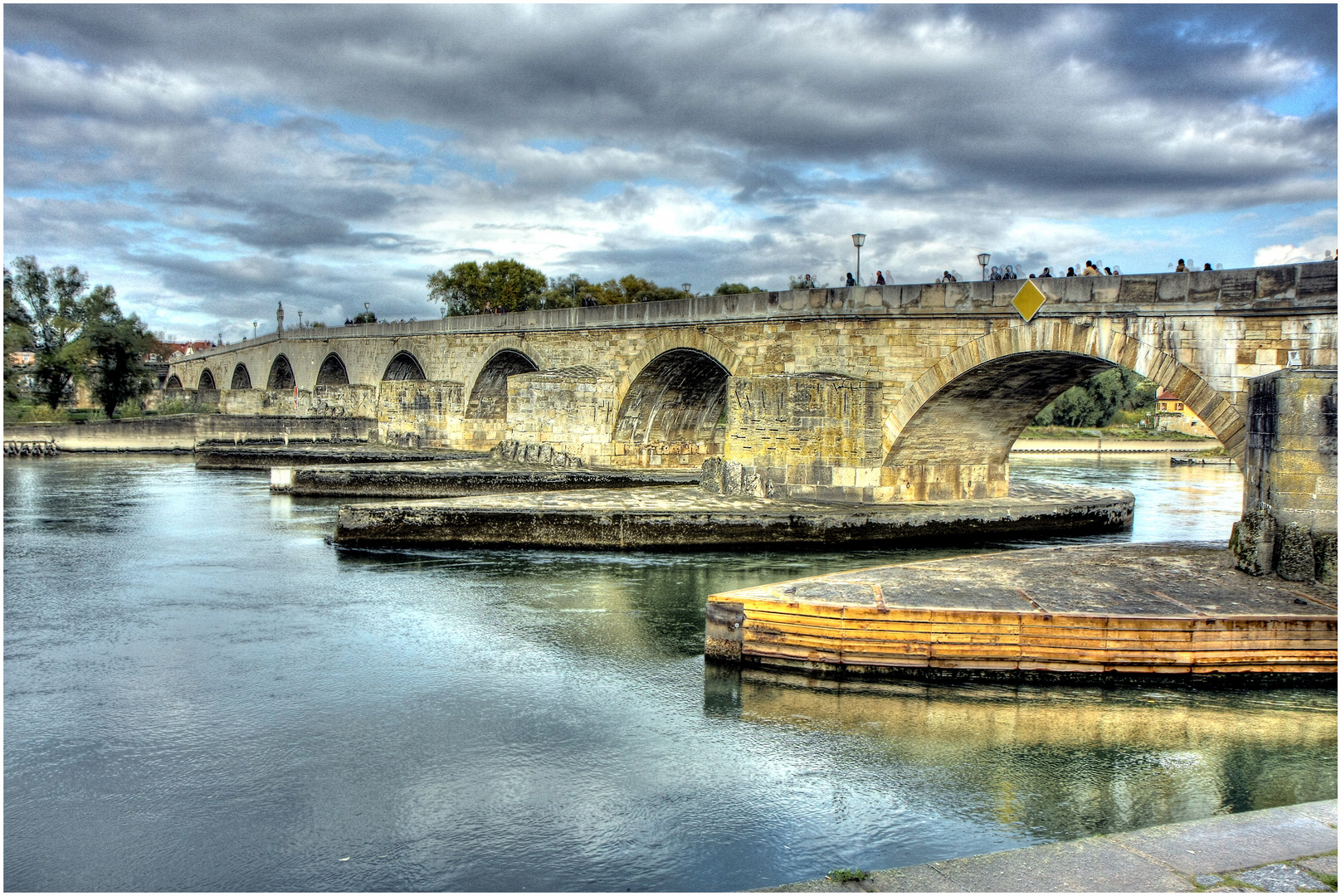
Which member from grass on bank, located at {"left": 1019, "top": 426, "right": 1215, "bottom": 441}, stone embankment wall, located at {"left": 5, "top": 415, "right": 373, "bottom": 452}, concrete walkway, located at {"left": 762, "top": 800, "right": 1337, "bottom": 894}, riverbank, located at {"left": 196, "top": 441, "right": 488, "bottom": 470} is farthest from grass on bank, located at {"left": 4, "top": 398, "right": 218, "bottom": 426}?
grass on bank, located at {"left": 1019, "top": 426, "right": 1215, "bottom": 441}

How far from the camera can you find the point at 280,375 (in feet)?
161

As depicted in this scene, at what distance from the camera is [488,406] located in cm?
3105

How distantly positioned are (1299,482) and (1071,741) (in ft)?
14.1

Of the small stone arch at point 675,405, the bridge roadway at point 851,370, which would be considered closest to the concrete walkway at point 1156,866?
the bridge roadway at point 851,370

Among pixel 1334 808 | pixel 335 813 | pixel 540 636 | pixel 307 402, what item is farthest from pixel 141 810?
pixel 307 402

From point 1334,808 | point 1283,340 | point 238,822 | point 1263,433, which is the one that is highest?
point 1283,340

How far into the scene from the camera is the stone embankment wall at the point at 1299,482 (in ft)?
30.5

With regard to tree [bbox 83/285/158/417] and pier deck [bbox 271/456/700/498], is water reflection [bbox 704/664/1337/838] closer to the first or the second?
pier deck [bbox 271/456/700/498]

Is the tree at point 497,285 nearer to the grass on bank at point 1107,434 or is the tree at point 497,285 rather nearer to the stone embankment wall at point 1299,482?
the grass on bank at point 1107,434

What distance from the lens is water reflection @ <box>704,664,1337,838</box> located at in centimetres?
616

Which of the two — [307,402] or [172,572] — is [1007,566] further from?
[307,402]

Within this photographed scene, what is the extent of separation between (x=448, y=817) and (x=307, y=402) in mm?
34602

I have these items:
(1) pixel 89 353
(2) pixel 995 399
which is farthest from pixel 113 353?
(2) pixel 995 399

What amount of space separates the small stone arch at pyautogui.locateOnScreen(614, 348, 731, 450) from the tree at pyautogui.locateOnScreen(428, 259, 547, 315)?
30.2m
